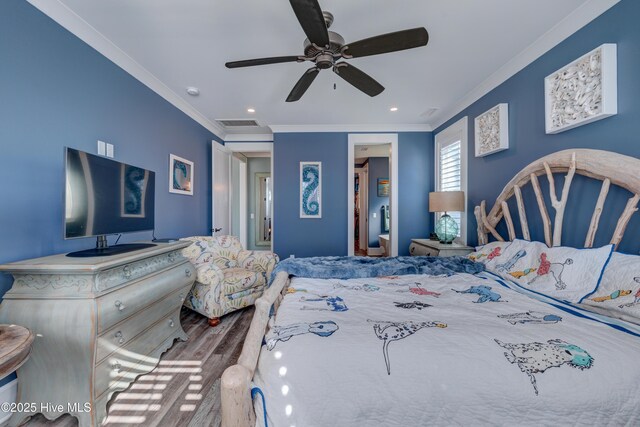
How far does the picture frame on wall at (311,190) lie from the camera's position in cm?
440

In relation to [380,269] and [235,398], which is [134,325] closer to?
[235,398]

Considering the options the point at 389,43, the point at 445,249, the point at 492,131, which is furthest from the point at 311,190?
the point at 389,43

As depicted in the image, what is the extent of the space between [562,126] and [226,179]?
445 centimetres

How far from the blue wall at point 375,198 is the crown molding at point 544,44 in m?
3.29

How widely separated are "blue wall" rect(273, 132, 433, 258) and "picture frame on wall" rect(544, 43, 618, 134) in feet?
7.56

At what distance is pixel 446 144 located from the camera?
12.8 feet

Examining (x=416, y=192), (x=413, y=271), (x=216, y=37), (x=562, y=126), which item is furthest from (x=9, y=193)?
(x=416, y=192)

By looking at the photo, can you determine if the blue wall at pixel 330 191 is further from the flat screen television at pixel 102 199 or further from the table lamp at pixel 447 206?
the flat screen television at pixel 102 199

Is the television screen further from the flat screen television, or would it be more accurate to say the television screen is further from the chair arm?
the chair arm

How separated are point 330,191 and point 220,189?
190 cm

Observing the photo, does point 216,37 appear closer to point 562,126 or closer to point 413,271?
point 413,271

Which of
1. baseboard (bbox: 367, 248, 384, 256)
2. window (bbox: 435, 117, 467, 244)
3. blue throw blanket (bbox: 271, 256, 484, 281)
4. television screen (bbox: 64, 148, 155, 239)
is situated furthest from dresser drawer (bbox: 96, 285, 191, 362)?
baseboard (bbox: 367, 248, 384, 256)

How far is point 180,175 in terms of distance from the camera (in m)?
3.38

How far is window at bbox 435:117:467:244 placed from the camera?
3.43m
